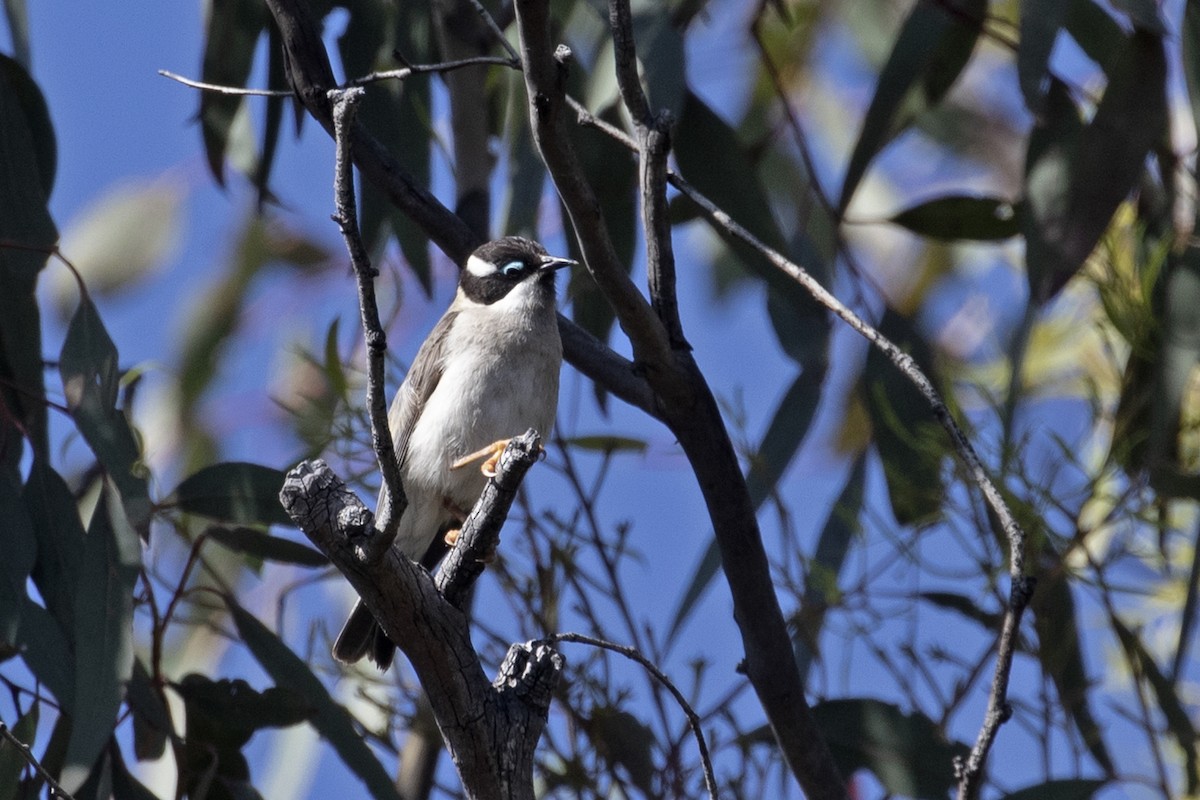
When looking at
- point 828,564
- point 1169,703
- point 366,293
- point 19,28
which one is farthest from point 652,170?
point 19,28

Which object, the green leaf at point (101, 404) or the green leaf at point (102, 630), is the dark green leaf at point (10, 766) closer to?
the green leaf at point (102, 630)

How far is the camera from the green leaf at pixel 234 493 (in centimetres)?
392

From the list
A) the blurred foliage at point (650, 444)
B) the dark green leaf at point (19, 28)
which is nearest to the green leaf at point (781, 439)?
the blurred foliage at point (650, 444)

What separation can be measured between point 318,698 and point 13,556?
0.83 m

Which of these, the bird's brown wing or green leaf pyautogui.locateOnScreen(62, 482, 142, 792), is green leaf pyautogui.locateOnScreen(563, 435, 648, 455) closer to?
the bird's brown wing

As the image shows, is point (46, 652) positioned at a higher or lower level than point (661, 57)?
lower

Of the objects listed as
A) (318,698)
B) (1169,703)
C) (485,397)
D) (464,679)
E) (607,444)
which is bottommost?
(464,679)

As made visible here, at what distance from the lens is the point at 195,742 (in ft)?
12.9

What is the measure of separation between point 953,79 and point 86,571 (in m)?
2.96

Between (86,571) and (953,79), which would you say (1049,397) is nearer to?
(953,79)

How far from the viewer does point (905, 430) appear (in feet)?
13.8

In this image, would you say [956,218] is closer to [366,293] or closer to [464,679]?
[464,679]

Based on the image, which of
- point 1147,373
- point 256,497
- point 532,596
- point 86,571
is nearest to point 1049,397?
point 1147,373

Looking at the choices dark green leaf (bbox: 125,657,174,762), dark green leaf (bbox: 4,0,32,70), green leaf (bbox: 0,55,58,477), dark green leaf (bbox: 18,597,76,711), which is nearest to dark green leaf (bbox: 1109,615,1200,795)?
dark green leaf (bbox: 125,657,174,762)
